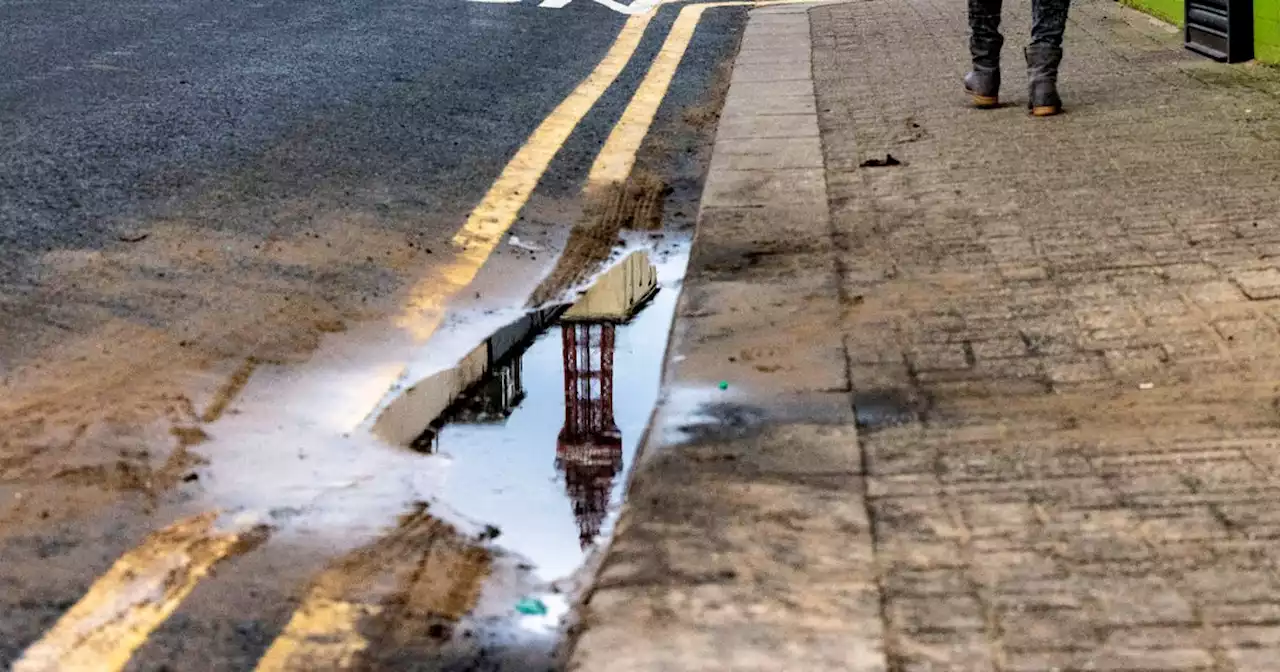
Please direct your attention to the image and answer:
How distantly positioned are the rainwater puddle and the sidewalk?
0.50 ft

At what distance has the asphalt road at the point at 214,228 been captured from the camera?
3211mm

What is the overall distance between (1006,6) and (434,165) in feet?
25.4

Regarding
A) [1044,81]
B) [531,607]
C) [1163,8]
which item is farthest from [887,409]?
[1163,8]

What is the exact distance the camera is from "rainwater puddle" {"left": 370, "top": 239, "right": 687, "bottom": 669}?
3.15 meters

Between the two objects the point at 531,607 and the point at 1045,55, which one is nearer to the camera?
the point at 531,607

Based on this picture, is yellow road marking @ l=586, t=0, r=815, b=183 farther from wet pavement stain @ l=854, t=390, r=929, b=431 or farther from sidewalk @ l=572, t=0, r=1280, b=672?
wet pavement stain @ l=854, t=390, r=929, b=431

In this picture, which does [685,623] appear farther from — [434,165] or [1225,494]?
[434,165]

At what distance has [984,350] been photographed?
14.1 ft

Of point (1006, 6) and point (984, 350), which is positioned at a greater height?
point (984, 350)

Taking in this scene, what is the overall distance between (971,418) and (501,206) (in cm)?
310

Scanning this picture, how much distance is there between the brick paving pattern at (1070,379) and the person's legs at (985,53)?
0.99 ft

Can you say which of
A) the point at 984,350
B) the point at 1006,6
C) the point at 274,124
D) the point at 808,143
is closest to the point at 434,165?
the point at 274,124

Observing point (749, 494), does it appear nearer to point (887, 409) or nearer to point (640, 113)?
point (887, 409)

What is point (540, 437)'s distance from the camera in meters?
4.21
